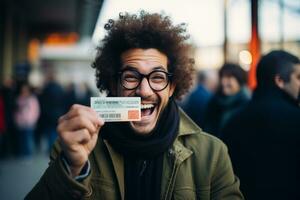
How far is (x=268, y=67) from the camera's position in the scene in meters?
3.32

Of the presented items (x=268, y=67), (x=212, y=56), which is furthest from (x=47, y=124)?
(x=212, y=56)

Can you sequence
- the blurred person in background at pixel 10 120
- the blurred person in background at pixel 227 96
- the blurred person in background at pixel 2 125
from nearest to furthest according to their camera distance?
the blurred person in background at pixel 227 96 → the blurred person in background at pixel 2 125 → the blurred person in background at pixel 10 120

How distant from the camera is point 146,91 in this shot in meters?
2.15

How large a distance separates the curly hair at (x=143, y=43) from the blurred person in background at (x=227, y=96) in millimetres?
2702

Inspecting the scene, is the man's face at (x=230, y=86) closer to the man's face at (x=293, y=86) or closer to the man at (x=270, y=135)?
the man at (x=270, y=135)

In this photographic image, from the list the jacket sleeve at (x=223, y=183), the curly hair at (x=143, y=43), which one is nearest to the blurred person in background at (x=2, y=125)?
the curly hair at (x=143, y=43)

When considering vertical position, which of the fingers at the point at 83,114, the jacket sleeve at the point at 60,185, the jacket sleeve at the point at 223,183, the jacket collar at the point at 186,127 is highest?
the fingers at the point at 83,114

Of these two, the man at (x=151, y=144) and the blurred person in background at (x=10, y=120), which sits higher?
the man at (x=151, y=144)

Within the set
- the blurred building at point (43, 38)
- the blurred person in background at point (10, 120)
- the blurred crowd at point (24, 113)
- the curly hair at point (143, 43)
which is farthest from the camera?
the blurred building at point (43, 38)

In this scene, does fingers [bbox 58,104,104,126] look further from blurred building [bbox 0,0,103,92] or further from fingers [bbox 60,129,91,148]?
blurred building [bbox 0,0,103,92]

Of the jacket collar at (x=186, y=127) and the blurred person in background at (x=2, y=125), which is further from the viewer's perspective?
the blurred person in background at (x=2, y=125)

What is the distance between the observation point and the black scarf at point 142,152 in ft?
7.11

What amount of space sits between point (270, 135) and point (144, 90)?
4.30 ft

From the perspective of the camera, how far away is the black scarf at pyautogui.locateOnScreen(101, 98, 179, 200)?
7.11ft
